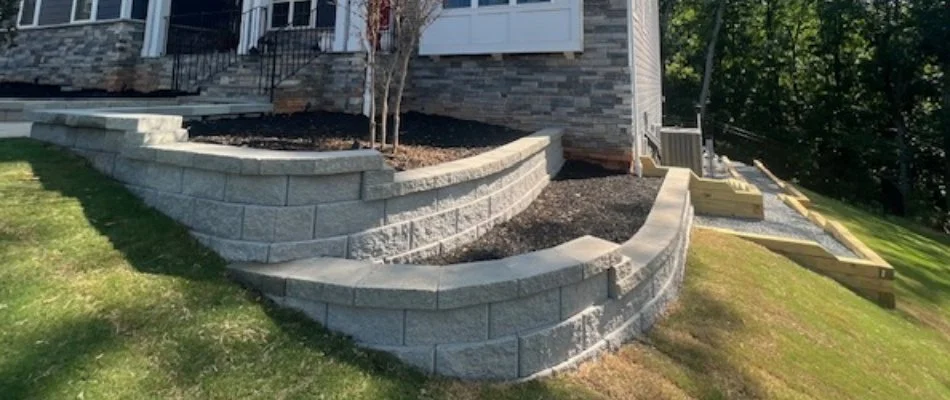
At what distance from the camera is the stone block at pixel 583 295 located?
2.86 meters

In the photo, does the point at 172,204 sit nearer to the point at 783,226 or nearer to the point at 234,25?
the point at 783,226

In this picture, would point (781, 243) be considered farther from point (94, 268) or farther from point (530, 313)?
point (94, 268)

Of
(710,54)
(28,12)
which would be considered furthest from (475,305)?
(710,54)

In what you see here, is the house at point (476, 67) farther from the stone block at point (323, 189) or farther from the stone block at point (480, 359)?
the stone block at point (480, 359)

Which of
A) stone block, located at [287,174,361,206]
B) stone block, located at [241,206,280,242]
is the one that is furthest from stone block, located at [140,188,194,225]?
stone block, located at [287,174,361,206]

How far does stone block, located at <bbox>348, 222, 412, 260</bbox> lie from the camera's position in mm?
3133

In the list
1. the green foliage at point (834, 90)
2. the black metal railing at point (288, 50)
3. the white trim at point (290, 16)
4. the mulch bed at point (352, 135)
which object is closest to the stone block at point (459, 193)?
the mulch bed at point (352, 135)

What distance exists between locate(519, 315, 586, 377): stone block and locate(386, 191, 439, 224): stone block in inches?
45.1

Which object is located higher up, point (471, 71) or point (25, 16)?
point (25, 16)

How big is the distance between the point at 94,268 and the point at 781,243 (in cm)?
678

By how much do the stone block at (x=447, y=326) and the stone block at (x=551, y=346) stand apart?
260mm

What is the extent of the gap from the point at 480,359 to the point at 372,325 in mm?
571

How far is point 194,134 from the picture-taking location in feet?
15.8

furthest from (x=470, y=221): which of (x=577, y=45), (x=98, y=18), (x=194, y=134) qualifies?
(x=98, y=18)
